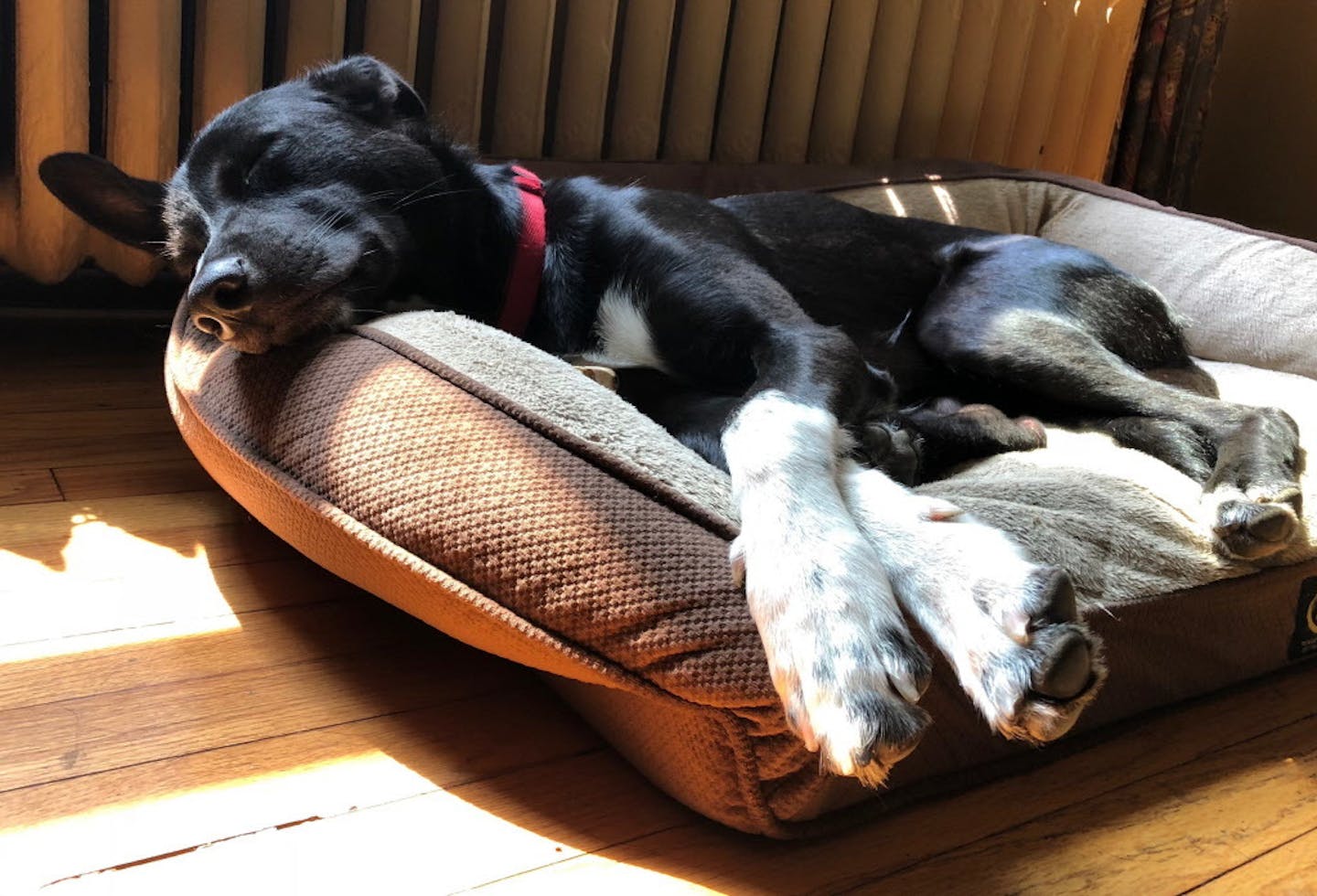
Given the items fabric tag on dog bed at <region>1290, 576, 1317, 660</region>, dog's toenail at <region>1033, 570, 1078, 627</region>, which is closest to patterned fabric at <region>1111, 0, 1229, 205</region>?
fabric tag on dog bed at <region>1290, 576, 1317, 660</region>

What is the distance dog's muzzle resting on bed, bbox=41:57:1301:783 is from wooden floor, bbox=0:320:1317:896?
0.26 meters

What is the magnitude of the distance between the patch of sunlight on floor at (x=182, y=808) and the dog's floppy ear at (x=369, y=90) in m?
1.19

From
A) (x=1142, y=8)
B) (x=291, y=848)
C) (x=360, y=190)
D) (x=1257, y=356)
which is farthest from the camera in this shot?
(x=1142, y=8)

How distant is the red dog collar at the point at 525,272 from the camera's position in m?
2.05

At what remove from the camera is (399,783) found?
136 centimetres

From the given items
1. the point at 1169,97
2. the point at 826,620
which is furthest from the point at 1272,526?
the point at 1169,97

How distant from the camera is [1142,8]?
159 inches

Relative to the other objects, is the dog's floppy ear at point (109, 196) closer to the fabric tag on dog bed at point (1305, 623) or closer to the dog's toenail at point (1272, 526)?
the dog's toenail at point (1272, 526)

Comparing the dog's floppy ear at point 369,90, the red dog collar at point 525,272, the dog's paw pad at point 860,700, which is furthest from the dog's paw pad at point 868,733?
the dog's floppy ear at point 369,90

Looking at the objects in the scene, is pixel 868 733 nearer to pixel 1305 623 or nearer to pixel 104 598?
pixel 1305 623

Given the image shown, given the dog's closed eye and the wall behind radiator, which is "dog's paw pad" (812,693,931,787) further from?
the wall behind radiator

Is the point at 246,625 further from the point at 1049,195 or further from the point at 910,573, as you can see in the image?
the point at 1049,195

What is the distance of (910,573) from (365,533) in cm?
67

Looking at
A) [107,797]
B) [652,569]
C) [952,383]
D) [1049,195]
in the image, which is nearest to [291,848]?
[107,797]
